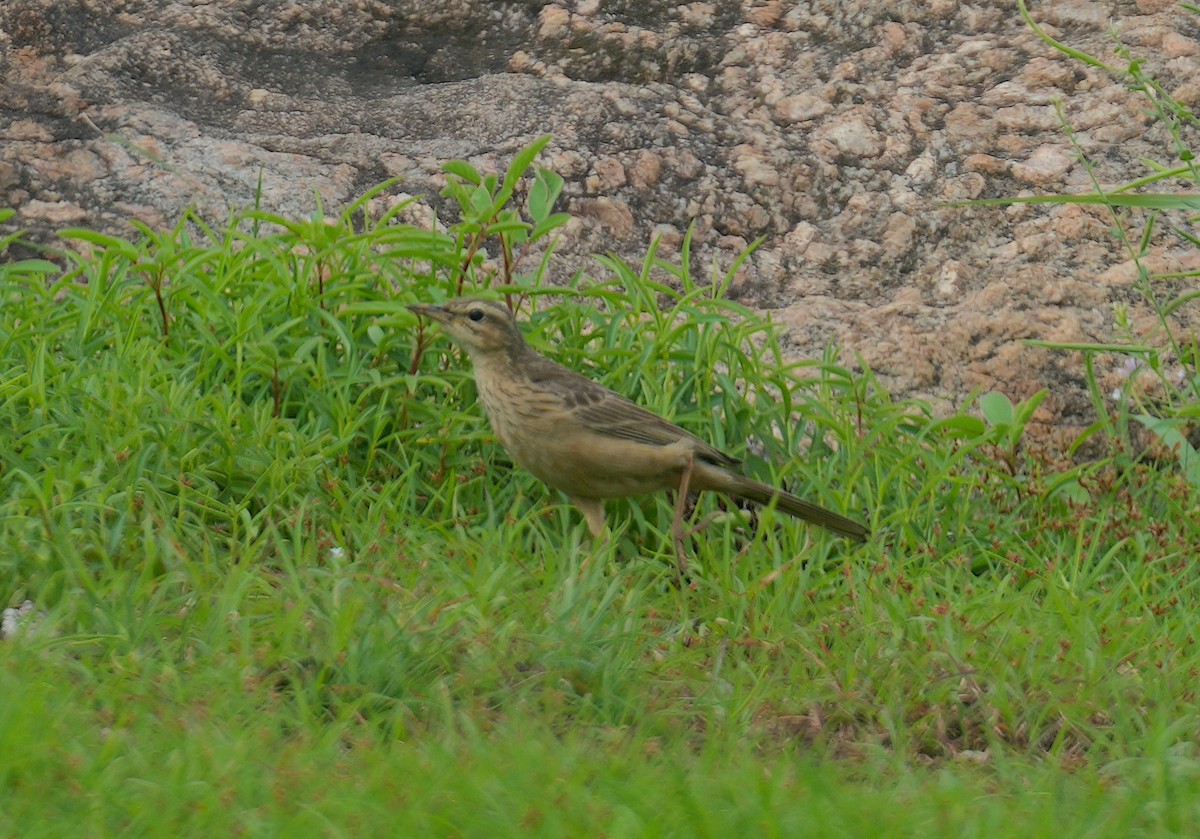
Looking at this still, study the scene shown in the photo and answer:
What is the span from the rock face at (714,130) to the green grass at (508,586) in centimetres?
37

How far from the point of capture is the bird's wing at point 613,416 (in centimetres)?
541

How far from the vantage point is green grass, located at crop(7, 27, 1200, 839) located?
3.42 m

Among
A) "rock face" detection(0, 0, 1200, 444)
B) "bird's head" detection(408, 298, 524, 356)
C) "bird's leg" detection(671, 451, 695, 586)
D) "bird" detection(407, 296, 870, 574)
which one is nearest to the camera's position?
"bird's leg" detection(671, 451, 695, 586)

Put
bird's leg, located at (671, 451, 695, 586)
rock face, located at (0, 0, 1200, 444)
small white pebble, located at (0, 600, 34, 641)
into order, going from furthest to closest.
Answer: rock face, located at (0, 0, 1200, 444), bird's leg, located at (671, 451, 695, 586), small white pebble, located at (0, 600, 34, 641)

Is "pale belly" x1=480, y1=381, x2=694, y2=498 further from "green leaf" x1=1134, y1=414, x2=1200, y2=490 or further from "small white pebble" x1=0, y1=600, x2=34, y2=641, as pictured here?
"green leaf" x1=1134, y1=414, x2=1200, y2=490

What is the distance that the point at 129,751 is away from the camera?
3.55m

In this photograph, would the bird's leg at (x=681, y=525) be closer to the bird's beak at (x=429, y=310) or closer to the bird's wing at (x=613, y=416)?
the bird's wing at (x=613, y=416)

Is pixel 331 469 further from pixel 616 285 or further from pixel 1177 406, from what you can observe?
pixel 1177 406

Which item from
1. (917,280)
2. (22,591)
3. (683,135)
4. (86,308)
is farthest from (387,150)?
(22,591)

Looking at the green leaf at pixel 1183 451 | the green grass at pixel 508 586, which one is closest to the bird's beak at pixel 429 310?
the green grass at pixel 508 586

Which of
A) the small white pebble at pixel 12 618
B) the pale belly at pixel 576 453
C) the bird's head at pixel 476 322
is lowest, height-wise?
the small white pebble at pixel 12 618

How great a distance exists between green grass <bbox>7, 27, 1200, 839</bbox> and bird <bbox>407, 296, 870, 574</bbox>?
170 mm

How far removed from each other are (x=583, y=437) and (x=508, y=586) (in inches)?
28.7

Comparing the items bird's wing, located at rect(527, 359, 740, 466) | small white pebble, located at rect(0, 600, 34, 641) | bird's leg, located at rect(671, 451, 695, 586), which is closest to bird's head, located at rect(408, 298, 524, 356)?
bird's wing, located at rect(527, 359, 740, 466)
